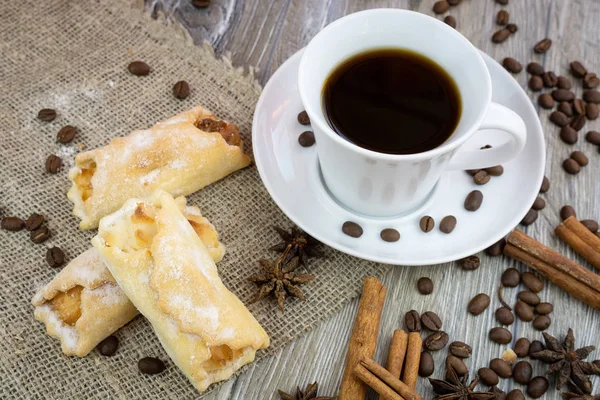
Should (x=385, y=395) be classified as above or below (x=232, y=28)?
below

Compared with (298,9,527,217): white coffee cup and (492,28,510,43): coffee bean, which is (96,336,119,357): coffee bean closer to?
(298,9,527,217): white coffee cup

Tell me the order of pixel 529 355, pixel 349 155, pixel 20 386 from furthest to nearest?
pixel 529 355 → pixel 20 386 → pixel 349 155

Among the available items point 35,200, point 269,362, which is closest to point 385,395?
point 269,362

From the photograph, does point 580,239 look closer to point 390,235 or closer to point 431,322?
point 431,322

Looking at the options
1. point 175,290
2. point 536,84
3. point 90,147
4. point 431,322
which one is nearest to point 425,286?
point 431,322

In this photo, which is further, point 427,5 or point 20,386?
point 427,5

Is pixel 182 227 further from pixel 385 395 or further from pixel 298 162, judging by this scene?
pixel 385 395

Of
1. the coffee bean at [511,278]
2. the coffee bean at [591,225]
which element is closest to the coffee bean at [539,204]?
the coffee bean at [591,225]
